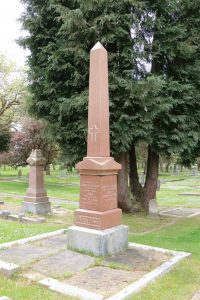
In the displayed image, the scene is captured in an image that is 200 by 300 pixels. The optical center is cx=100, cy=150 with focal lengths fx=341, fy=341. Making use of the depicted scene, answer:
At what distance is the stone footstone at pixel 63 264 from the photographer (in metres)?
6.19

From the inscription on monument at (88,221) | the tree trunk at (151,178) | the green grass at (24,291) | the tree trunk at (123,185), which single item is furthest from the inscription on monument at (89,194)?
the tree trunk at (151,178)

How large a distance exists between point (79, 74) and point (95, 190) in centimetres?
490

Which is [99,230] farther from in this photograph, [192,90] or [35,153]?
[35,153]

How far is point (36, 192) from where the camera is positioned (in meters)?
13.9

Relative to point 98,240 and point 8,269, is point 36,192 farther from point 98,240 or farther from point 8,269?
point 8,269

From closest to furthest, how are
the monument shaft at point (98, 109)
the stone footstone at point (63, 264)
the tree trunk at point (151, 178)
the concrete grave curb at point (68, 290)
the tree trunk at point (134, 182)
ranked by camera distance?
the concrete grave curb at point (68, 290) < the stone footstone at point (63, 264) < the monument shaft at point (98, 109) < the tree trunk at point (151, 178) < the tree trunk at point (134, 182)

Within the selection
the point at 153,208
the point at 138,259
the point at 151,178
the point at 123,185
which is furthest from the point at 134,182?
the point at 138,259

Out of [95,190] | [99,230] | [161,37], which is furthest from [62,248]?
[161,37]

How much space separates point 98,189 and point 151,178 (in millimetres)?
6712

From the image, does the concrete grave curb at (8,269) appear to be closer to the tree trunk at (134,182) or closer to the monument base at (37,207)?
the monument base at (37,207)

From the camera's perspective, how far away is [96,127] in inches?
294

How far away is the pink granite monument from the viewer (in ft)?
44.9

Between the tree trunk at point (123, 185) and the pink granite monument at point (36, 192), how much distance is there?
308 centimetres

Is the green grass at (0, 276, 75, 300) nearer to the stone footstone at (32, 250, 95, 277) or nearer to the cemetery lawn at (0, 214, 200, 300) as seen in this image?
the cemetery lawn at (0, 214, 200, 300)
